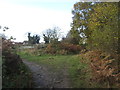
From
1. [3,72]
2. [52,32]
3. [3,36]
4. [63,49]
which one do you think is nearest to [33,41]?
[52,32]

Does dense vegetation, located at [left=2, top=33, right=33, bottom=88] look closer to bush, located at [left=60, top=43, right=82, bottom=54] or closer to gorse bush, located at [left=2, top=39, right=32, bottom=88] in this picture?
gorse bush, located at [left=2, top=39, right=32, bottom=88]

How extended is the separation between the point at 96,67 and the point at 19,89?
314cm

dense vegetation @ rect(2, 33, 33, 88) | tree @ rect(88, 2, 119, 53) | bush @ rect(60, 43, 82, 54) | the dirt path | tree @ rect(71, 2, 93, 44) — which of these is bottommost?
the dirt path

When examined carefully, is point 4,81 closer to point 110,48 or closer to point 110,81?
point 110,81

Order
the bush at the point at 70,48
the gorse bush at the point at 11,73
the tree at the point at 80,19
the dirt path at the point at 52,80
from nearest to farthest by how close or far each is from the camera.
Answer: the gorse bush at the point at 11,73 → the dirt path at the point at 52,80 → the tree at the point at 80,19 → the bush at the point at 70,48

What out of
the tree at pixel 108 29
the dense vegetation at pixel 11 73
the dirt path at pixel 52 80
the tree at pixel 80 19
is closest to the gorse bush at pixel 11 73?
the dense vegetation at pixel 11 73

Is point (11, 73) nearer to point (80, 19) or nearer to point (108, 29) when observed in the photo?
point (108, 29)

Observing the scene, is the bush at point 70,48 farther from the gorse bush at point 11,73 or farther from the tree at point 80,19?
the gorse bush at point 11,73

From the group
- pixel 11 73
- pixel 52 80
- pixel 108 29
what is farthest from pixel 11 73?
pixel 108 29

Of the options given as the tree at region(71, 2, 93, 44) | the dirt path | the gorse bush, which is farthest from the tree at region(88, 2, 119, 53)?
the tree at region(71, 2, 93, 44)

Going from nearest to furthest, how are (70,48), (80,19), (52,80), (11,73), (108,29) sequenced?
(11,73)
(52,80)
(108,29)
(80,19)
(70,48)

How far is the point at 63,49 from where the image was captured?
14719 mm

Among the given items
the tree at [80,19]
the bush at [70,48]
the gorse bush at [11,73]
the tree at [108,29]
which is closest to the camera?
the gorse bush at [11,73]

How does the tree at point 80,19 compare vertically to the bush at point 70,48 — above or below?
above
